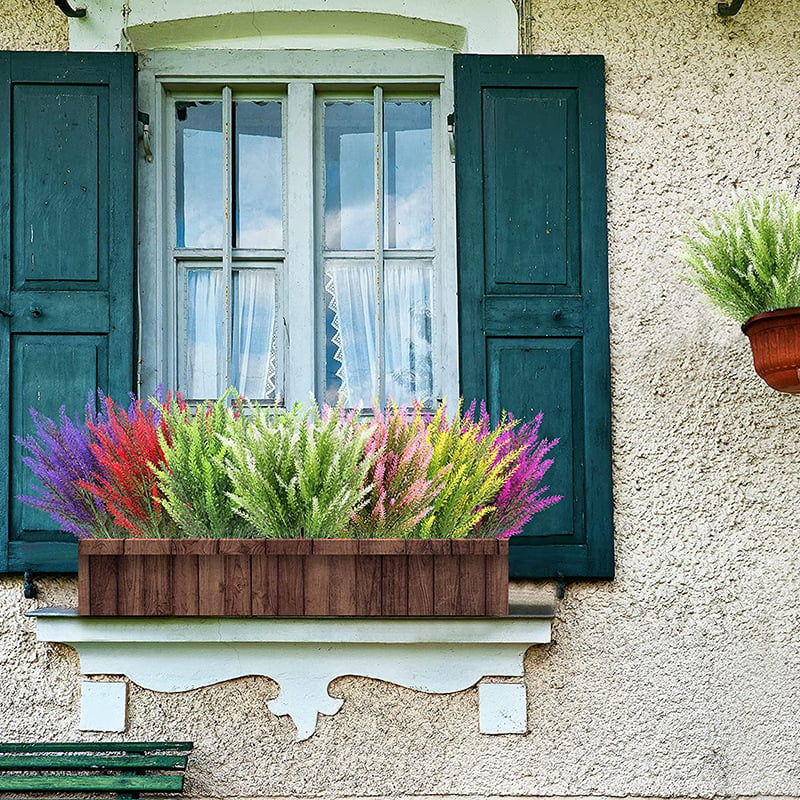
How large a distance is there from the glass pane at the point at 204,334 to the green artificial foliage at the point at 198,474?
57cm

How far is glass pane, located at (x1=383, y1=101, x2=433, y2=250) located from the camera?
4.66 metres

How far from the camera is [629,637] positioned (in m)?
4.23

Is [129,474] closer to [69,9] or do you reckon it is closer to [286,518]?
[286,518]

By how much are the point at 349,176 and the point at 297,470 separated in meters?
1.38

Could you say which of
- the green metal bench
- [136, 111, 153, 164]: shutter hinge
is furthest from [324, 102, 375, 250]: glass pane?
the green metal bench

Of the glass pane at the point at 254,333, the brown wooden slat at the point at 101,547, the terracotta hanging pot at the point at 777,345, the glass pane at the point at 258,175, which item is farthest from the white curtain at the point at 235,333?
the terracotta hanging pot at the point at 777,345

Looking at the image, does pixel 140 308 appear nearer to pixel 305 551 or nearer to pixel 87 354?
pixel 87 354

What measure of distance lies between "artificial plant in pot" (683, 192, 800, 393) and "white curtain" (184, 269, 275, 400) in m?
1.50

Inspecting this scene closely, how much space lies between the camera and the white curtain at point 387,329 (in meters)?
4.57

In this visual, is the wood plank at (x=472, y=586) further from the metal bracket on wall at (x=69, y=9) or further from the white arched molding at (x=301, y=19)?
the metal bracket on wall at (x=69, y=9)

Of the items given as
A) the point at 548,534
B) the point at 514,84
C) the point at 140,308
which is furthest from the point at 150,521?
the point at 514,84

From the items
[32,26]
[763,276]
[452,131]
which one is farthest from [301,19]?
[763,276]

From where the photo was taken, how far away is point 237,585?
3.91 m

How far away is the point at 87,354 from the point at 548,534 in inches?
65.6
